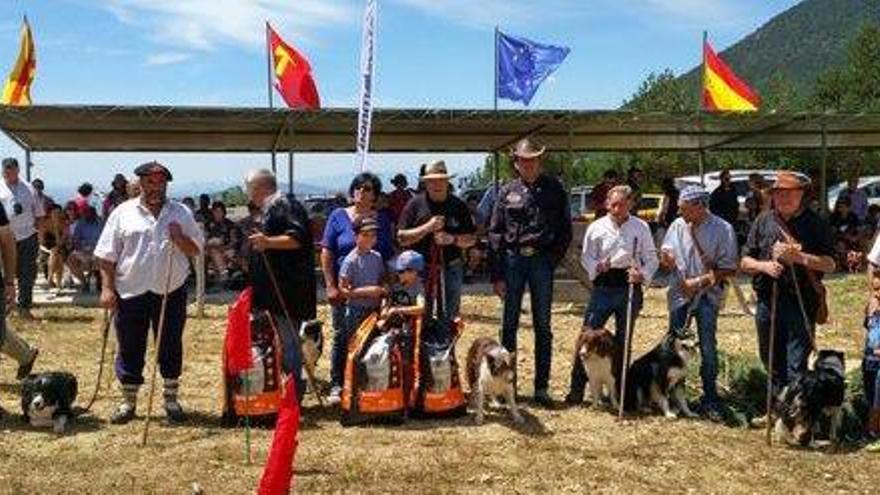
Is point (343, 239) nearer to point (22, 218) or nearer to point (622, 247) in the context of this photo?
point (622, 247)

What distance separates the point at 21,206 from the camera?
12.1m

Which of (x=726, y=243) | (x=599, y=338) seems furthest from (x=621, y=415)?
(x=726, y=243)

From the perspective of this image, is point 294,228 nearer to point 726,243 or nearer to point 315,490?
point 315,490

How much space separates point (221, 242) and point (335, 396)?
9657mm

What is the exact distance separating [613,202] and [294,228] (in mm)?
2464

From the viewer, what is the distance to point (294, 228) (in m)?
7.55

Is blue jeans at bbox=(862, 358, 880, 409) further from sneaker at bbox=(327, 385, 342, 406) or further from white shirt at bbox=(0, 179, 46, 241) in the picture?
white shirt at bbox=(0, 179, 46, 241)

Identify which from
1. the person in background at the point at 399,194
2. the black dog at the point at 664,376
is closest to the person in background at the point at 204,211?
the person in background at the point at 399,194

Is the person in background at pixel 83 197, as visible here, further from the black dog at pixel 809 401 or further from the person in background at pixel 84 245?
the black dog at pixel 809 401

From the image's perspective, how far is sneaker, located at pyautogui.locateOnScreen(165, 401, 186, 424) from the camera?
25.6 feet

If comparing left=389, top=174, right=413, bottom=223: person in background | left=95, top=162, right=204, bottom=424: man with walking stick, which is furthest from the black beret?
left=389, top=174, right=413, bottom=223: person in background

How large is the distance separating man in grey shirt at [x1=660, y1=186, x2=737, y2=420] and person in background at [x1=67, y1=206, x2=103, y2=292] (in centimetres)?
1120

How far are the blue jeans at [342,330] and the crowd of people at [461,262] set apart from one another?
0.01 metres

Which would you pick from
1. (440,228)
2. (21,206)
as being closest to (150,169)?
(440,228)
